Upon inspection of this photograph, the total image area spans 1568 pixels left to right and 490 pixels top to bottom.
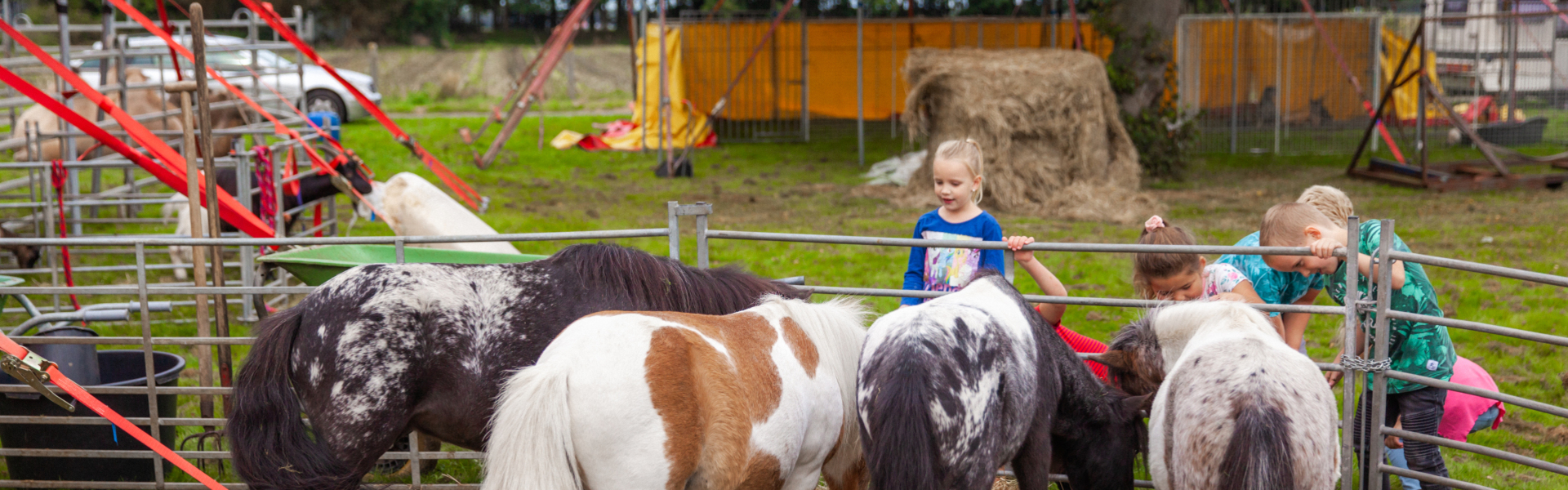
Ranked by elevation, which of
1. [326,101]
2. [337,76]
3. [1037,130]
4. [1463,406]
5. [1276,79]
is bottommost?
[1463,406]

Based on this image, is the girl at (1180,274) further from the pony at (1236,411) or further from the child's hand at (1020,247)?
the pony at (1236,411)

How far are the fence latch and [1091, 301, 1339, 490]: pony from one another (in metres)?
3.07

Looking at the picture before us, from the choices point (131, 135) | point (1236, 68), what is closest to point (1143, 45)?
point (1236, 68)

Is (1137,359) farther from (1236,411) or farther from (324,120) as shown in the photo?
(324,120)

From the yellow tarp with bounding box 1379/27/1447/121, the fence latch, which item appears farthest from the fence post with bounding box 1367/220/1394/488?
the yellow tarp with bounding box 1379/27/1447/121

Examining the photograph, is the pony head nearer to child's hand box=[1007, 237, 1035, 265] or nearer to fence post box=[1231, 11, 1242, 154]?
child's hand box=[1007, 237, 1035, 265]

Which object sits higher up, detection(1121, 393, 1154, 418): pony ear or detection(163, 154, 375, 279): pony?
detection(163, 154, 375, 279): pony

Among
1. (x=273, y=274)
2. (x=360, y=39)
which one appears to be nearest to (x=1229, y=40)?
(x=273, y=274)

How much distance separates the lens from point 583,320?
7.63ft

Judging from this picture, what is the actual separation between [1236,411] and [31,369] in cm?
325

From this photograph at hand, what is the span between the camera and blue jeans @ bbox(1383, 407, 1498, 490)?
3.40m

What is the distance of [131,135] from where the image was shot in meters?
3.76

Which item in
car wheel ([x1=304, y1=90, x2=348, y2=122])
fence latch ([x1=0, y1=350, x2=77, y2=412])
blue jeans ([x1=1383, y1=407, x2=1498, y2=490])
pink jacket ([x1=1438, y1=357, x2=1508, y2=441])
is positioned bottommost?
blue jeans ([x1=1383, y1=407, x2=1498, y2=490])

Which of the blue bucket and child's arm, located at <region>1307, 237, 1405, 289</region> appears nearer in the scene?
child's arm, located at <region>1307, 237, 1405, 289</region>
